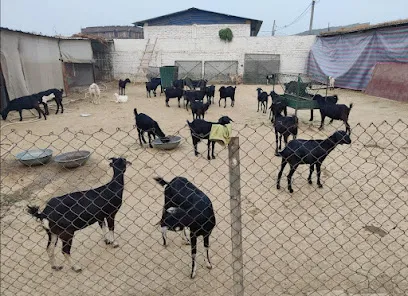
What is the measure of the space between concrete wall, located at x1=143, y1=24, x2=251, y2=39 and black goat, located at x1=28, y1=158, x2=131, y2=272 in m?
22.4

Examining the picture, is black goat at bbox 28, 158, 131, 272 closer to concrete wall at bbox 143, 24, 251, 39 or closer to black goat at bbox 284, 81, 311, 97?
black goat at bbox 284, 81, 311, 97

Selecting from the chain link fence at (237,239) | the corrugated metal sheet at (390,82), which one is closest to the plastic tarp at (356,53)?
the corrugated metal sheet at (390,82)

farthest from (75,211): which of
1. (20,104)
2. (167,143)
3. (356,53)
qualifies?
(356,53)

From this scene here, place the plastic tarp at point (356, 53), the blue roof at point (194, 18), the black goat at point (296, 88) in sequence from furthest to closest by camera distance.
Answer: the blue roof at point (194, 18)
the plastic tarp at point (356, 53)
the black goat at point (296, 88)

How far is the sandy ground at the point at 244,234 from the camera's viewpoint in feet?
11.2

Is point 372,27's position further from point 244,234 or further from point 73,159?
point 73,159

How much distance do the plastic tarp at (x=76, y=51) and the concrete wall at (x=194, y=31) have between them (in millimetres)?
6166

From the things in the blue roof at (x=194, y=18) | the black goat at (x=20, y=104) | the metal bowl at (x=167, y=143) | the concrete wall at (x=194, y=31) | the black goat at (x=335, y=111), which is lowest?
the metal bowl at (x=167, y=143)

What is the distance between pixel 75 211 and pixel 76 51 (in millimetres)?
18718

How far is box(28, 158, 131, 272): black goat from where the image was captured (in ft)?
11.2

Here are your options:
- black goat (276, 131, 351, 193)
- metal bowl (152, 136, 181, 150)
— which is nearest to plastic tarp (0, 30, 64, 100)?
metal bowl (152, 136, 181, 150)

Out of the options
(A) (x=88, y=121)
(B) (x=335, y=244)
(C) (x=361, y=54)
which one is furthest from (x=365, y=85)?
(B) (x=335, y=244)

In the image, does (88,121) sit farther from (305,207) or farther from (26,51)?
(305,207)

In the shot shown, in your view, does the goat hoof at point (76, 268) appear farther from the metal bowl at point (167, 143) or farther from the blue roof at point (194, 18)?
the blue roof at point (194, 18)
